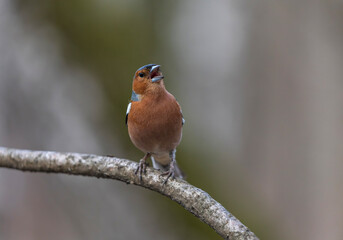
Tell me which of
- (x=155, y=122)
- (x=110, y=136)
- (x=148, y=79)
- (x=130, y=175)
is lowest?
(x=130, y=175)

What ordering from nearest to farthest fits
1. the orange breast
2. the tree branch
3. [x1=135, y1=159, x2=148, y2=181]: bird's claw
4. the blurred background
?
the tree branch < [x1=135, y1=159, x2=148, y2=181]: bird's claw < the orange breast < the blurred background

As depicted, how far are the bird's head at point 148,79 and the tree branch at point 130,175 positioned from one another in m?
0.56

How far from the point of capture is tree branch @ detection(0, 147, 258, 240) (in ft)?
6.44

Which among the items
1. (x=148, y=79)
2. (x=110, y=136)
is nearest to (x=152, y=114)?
(x=148, y=79)

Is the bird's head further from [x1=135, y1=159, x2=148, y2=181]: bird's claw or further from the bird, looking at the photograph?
[x1=135, y1=159, x2=148, y2=181]: bird's claw

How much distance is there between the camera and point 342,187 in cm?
715

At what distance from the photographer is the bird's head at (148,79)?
2740 millimetres

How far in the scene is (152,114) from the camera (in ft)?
8.80

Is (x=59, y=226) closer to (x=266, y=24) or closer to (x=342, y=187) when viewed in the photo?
(x=342, y=187)

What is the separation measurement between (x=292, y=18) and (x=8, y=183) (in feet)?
21.7

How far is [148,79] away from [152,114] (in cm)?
25

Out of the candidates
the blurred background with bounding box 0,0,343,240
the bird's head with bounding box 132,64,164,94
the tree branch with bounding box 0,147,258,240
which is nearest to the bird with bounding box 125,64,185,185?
the bird's head with bounding box 132,64,164,94

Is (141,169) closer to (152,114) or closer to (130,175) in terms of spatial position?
(130,175)

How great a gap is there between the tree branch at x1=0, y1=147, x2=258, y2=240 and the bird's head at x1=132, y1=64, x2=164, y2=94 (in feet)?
1.83
